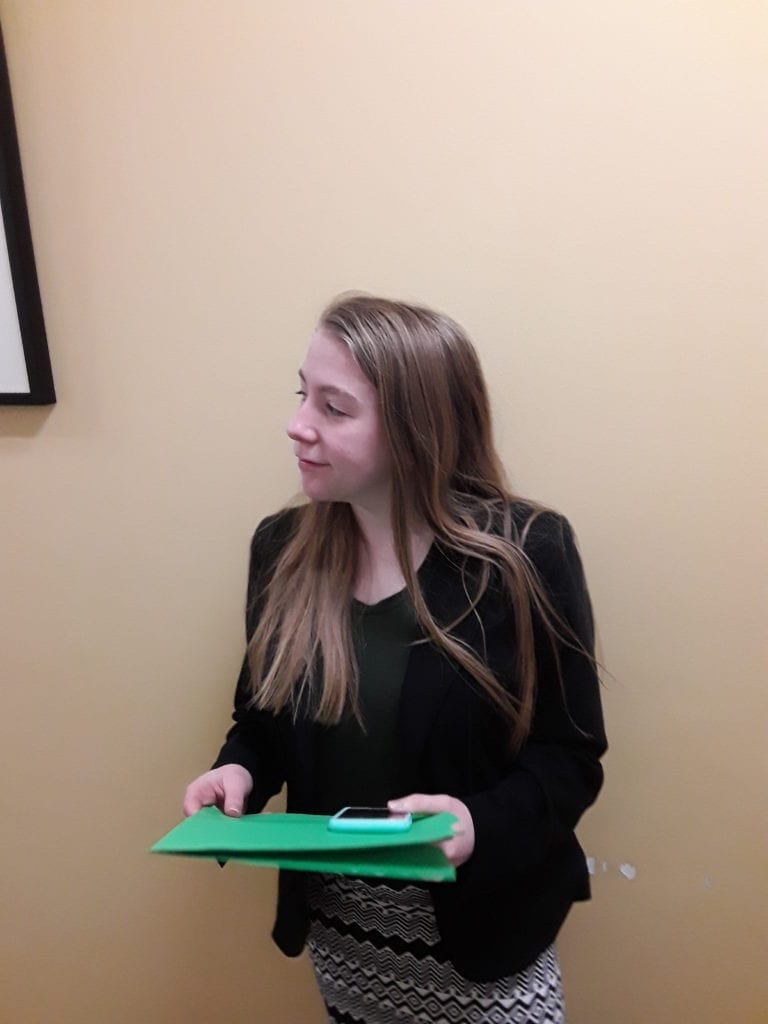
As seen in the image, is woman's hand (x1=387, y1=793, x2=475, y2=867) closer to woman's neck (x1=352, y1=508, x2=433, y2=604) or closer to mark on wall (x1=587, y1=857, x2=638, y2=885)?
woman's neck (x1=352, y1=508, x2=433, y2=604)

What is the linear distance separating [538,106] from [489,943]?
90cm

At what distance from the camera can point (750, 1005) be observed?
37.7 inches

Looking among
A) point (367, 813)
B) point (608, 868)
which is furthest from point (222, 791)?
point (608, 868)

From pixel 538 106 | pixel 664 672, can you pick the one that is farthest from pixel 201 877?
pixel 538 106

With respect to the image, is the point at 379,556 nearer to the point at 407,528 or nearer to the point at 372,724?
the point at 407,528

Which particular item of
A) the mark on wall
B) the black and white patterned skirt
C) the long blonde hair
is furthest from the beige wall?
the black and white patterned skirt

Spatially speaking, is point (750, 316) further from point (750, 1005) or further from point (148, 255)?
point (750, 1005)

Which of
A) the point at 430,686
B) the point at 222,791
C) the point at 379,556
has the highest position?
the point at 379,556

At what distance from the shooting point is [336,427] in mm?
734

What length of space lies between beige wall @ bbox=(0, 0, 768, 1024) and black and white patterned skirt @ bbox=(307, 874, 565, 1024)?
0.24m

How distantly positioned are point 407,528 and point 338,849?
34 cm

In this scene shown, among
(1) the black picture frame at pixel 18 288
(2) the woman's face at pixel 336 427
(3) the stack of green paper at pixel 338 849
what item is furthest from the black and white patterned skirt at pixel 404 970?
(1) the black picture frame at pixel 18 288

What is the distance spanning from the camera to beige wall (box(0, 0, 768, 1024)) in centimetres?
81

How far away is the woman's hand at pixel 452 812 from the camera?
633 millimetres
